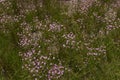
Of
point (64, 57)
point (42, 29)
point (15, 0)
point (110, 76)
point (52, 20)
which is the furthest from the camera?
point (15, 0)

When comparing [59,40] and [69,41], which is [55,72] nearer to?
[69,41]

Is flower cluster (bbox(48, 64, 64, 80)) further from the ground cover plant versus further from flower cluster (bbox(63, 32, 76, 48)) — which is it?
flower cluster (bbox(63, 32, 76, 48))

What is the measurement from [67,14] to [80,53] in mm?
2078

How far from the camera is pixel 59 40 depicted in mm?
8938

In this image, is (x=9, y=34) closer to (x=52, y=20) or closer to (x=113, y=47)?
(x=52, y=20)

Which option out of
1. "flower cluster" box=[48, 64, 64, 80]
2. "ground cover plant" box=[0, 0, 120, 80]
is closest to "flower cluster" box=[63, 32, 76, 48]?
"ground cover plant" box=[0, 0, 120, 80]

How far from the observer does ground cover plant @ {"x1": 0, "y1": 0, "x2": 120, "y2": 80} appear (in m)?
8.05

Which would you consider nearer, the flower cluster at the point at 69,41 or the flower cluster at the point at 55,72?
the flower cluster at the point at 55,72

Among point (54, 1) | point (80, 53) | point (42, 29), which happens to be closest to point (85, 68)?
point (80, 53)

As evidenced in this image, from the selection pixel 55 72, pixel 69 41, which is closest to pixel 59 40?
pixel 69 41

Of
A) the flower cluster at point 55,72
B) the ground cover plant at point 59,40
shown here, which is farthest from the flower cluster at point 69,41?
the flower cluster at point 55,72

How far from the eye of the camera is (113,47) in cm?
880

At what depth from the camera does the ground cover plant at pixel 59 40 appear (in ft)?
26.4

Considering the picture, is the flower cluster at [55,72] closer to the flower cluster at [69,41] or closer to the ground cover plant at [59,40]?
the ground cover plant at [59,40]
